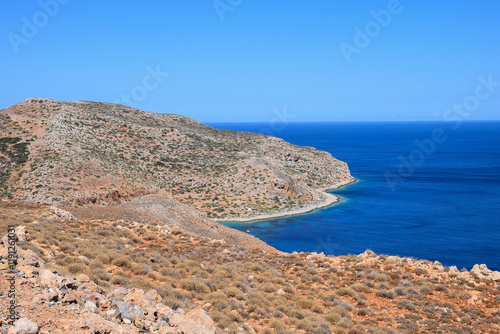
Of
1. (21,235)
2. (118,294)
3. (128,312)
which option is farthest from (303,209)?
(128,312)

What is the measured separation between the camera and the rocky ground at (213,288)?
31.5 feet

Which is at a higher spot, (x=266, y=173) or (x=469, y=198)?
(x=469, y=198)

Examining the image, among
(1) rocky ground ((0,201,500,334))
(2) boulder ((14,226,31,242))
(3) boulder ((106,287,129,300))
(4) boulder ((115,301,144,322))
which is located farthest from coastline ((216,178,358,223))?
(4) boulder ((115,301,144,322))

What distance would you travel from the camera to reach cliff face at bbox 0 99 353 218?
185ft

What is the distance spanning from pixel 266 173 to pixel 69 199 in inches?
1723

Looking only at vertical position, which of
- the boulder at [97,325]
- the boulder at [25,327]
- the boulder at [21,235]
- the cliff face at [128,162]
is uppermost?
the cliff face at [128,162]

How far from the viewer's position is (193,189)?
78250mm

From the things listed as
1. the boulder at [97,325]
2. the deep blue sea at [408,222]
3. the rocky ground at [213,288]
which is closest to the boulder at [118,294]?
the rocky ground at [213,288]

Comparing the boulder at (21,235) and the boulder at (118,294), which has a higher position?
the boulder at (21,235)

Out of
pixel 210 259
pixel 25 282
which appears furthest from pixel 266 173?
pixel 25 282

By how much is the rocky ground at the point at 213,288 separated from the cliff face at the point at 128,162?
3373cm

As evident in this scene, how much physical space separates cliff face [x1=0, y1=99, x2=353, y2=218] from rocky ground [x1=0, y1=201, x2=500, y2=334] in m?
33.7

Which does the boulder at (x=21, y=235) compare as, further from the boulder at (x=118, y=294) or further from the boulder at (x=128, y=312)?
the boulder at (x=128, y=312)

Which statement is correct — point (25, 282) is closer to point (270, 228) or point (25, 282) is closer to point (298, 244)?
point (298, 244)
